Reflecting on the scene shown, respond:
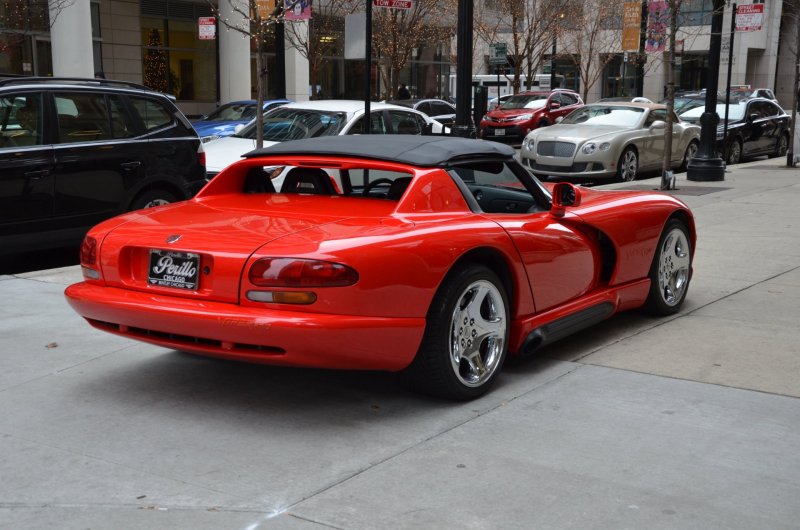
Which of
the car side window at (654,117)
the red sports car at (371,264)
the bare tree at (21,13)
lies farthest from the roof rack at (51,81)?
the bare tree at (21,13)

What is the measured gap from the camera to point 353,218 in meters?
4.78

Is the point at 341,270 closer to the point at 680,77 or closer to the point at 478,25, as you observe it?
the point at 478,25

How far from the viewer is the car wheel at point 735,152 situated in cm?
2186

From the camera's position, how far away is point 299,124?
13742mm

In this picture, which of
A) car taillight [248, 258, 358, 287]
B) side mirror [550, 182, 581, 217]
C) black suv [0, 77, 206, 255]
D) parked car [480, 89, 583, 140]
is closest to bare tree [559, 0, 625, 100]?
parked car [480, 89, 583, 140]

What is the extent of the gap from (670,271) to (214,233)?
3.49 m

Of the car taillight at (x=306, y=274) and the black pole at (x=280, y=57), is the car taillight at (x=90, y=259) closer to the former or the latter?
the car taillight at (x=306, y=274)

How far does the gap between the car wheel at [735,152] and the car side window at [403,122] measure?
990 cm

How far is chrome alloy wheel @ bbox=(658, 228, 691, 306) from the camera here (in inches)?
263

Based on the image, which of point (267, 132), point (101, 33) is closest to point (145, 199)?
point (267, 132)

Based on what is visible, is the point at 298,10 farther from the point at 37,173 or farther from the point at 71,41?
the point at 71,41

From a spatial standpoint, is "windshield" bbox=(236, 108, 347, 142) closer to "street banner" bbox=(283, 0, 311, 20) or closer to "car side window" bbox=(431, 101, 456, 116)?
"street banner" bbox=(283, 0, 311, 20)

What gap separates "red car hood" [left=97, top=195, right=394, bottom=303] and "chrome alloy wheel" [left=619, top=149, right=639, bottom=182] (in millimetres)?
13075

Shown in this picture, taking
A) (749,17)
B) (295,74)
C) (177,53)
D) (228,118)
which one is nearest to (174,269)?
(228,118)
